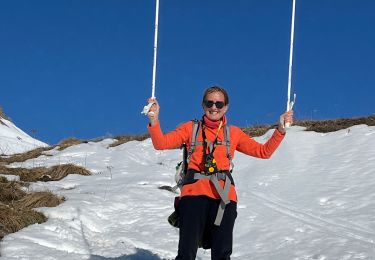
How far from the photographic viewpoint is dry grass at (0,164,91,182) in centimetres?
1217

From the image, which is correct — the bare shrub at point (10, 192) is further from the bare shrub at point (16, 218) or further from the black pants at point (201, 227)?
the black pants at point (201, 227)

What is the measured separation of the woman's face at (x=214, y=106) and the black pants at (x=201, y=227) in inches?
33.4

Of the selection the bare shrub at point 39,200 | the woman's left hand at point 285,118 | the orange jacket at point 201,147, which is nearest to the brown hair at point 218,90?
the orange jacket at point 201,147

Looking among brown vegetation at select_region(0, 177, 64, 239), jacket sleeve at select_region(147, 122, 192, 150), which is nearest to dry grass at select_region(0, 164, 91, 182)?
brown vegetation at select_region(0, 177, 64, 239)

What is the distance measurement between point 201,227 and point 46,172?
26.3ft

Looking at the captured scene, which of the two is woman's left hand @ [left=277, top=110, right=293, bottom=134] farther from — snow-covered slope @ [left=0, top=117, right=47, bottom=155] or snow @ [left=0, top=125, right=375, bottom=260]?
snow-covered slope @ [left=0, top=117, right=47, bottom=155]

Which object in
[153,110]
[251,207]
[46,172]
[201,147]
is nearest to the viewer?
Answer: [153,110]

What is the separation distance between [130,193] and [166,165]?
14.4 feet

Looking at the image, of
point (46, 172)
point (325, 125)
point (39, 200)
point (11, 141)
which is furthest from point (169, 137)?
point (11, 141)

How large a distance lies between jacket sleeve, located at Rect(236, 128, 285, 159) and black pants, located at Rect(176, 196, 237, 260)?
0.69 m

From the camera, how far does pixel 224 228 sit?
5.39 metres

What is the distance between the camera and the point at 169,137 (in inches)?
217

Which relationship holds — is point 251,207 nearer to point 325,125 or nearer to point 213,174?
point 213,174

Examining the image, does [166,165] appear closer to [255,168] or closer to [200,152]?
[255,168]
